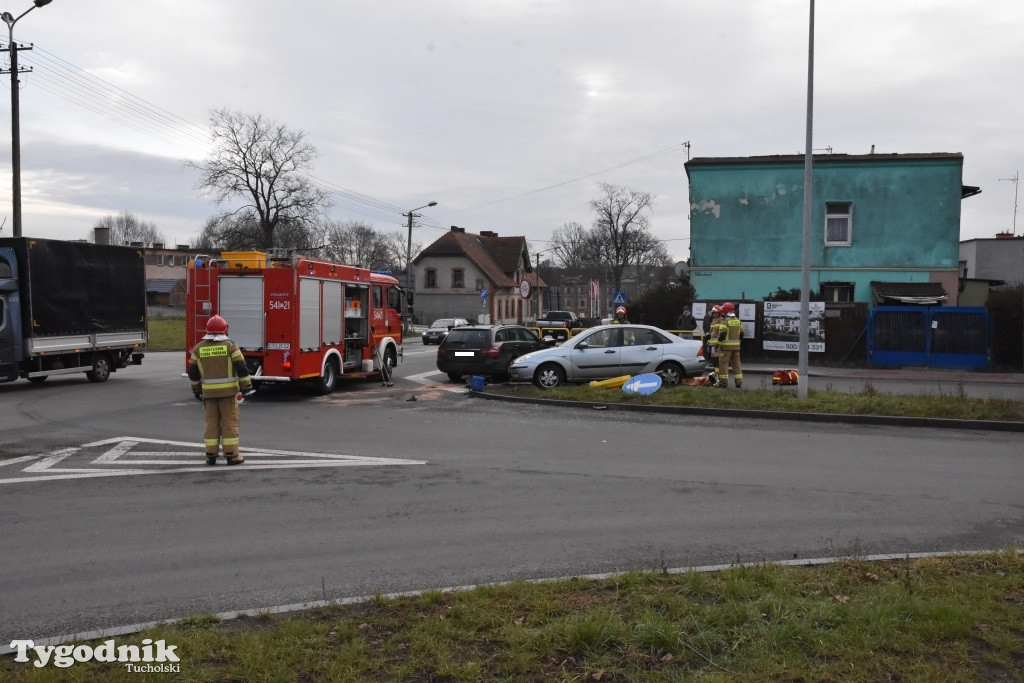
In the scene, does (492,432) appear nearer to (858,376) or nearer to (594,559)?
(594,559)

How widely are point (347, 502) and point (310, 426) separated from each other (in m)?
5.79

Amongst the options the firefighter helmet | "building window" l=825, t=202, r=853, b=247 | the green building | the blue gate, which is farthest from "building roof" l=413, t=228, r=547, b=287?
the firefighter helmet

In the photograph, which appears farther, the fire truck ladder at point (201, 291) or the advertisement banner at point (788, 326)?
the advertisement banner at point (788, 326)

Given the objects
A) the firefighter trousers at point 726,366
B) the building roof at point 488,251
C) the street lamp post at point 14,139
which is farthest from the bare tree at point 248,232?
the firefighter trousers at point 726,366

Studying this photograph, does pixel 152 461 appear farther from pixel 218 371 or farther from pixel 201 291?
pixel 201 291

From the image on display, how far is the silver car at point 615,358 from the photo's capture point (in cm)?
1788

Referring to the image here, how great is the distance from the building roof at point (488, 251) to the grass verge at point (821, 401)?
5636cm

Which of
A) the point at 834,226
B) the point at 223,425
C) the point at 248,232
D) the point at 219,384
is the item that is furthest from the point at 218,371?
→ the point at 248,232

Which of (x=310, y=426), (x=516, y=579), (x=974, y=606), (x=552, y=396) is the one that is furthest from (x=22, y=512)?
(x=552, y=396)

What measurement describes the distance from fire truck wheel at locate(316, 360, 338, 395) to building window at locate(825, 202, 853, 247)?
18779 millimetres

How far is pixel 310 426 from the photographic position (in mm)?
13430

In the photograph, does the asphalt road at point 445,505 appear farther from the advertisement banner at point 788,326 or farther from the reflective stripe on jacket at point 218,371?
the advertisement banner at point 788,326

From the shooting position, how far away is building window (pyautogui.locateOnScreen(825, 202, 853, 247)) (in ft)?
94.9

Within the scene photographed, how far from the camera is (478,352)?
66.0 ft
